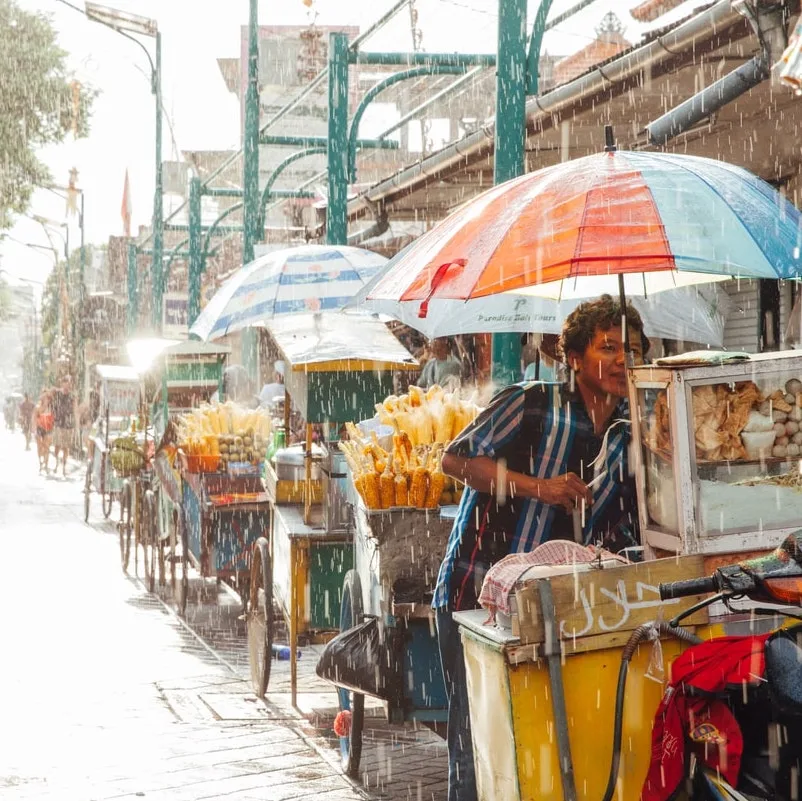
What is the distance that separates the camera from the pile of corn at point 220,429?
9602 mm

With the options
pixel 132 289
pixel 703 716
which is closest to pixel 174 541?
pixel 703 716

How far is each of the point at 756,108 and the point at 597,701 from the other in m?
6.62

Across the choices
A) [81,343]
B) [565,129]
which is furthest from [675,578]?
[81,343]

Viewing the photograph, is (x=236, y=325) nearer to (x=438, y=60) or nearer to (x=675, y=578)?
(x=438, y=60)

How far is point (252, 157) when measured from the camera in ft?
58.4

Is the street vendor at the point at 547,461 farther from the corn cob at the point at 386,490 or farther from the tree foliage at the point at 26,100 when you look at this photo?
the tree foliage at the point at 26,100

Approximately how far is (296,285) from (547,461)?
674 cm

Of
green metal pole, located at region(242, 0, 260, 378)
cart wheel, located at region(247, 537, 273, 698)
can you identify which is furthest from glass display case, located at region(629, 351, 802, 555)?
green metal pole, located at region(242, 0, 260, 378)

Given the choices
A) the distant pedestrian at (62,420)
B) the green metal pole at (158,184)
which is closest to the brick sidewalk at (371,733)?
the green metal pole at (158,184)

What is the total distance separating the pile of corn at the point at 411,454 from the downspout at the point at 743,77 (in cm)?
215

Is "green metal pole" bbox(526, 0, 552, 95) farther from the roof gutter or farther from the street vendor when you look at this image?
the street vendor

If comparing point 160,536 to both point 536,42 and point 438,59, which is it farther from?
point 536,42

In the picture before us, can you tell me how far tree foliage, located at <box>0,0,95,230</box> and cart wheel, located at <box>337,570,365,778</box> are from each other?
23.4 meters

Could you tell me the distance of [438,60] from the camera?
39.9 ft
